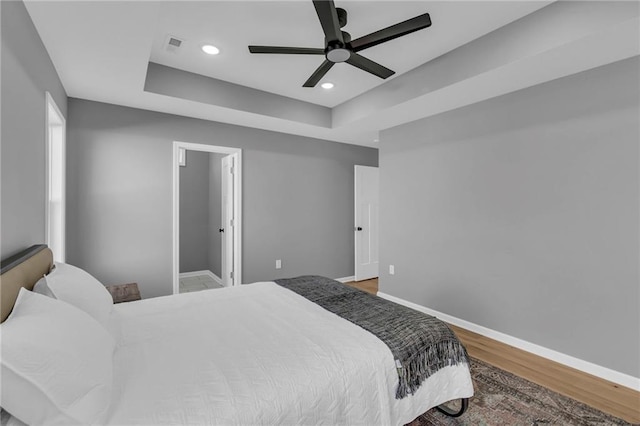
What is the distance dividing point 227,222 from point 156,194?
1.12 m

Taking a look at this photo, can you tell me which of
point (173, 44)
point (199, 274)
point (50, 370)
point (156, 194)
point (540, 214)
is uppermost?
point (173, 44)

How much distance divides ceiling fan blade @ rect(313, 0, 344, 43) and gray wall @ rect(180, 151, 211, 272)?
448 centimetres

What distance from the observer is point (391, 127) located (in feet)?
13.6

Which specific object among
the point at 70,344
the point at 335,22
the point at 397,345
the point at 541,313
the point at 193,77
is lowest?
the point at 541,313

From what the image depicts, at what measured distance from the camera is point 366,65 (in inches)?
90.0

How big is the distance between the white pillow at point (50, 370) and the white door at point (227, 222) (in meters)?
3.11

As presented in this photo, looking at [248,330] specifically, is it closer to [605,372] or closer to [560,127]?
[605,372]

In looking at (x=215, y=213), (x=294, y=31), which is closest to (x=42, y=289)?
(x=294, y=31)

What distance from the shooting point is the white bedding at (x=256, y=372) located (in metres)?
1.12

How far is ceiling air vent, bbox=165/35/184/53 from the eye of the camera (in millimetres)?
2497

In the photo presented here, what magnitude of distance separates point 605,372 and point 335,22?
125 inches

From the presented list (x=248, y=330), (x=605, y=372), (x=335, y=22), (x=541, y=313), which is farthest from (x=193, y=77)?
(x=605, y=372)

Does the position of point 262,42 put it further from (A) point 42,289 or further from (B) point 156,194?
(A) point 42,289

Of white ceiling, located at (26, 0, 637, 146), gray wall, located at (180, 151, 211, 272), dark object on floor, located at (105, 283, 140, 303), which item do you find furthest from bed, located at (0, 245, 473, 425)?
gray wall, located at (180, 151, 211, 272)
